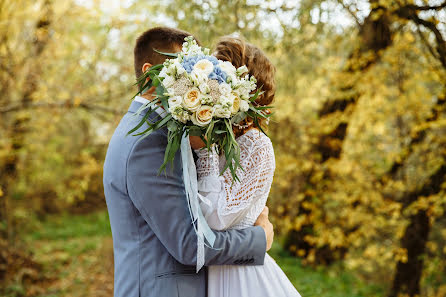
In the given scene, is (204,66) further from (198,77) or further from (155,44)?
(155,44)

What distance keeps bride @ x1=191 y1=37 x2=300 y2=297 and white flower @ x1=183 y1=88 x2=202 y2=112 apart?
29 centimetres

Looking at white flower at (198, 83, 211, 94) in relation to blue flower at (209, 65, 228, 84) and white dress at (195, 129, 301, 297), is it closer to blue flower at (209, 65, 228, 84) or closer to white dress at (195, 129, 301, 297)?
blue flower at (209, 65, 228, 84)

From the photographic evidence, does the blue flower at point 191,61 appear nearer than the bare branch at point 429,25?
Yes

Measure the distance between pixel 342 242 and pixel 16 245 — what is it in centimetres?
552

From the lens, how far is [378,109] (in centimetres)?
542

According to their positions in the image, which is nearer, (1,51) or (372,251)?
(372,251)

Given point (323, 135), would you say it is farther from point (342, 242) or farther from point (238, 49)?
point (238, 49)

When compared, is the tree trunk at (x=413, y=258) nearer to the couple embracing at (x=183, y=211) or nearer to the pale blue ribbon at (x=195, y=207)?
the couple embracing at (x=183, y=211)

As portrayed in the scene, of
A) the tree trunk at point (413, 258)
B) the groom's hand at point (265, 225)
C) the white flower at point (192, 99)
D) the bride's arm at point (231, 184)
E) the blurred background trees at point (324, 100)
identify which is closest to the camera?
the white flower at point (192, 99)

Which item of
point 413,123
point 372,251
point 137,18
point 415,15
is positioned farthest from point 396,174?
point 137,18

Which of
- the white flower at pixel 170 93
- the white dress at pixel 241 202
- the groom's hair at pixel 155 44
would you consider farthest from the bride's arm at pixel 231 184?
the groom's hair at pixel 155 44

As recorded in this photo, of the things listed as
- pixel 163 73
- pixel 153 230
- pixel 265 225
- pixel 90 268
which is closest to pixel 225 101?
pixel 163 73

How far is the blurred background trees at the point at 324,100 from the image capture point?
4770 millimetres

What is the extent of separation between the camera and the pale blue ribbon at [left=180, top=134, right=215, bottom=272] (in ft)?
5.60
